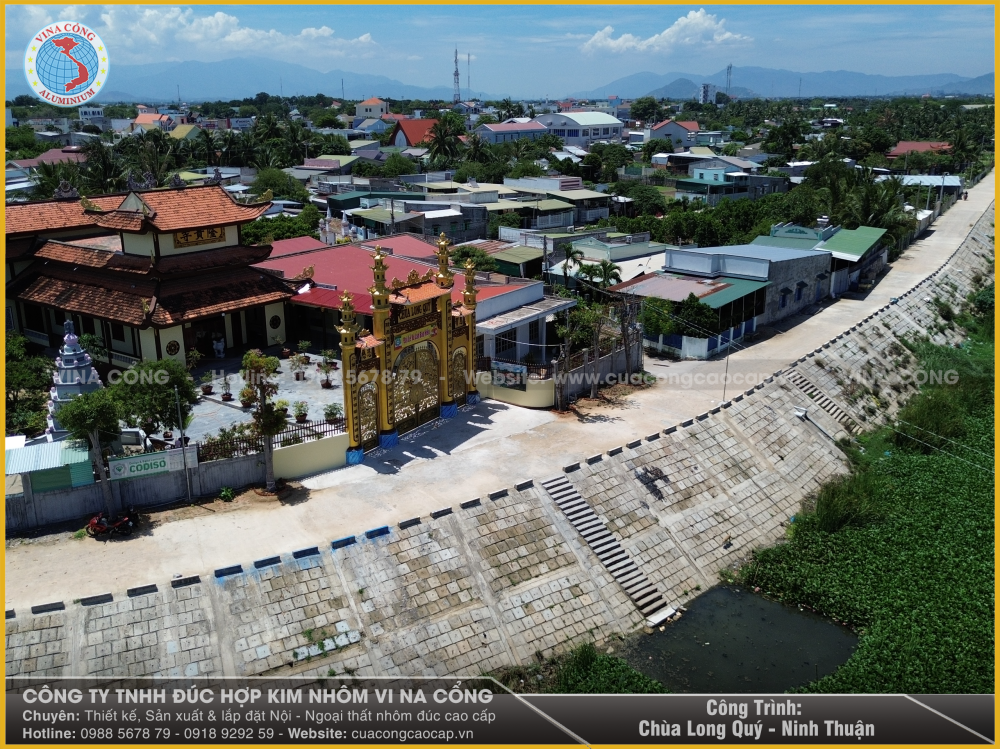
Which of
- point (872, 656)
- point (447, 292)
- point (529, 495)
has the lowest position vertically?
point (872, 656)

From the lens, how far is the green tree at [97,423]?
19109mm

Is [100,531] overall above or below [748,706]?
above

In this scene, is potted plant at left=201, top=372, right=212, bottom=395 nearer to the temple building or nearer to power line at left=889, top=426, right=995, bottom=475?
the temple building

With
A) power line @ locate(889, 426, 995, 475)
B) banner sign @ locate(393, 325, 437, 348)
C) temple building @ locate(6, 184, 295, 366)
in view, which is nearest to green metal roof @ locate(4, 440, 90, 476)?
banner sign @ locate(393, 325, 437, 348)

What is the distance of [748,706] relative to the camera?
17672mm

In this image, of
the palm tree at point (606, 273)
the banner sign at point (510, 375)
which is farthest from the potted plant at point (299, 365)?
the palm tree at point (606, 273)

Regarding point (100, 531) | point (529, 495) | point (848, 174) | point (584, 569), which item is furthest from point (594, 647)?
point (848, 174)

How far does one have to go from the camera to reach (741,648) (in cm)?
1994

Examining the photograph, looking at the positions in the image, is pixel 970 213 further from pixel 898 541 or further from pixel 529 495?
pixel 529 495

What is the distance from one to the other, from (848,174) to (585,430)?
51.9m

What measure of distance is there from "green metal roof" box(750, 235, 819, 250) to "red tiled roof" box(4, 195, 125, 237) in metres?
34.7

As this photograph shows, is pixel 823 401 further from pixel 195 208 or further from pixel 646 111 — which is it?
pixel 646 111

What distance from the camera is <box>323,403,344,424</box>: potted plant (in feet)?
79.0

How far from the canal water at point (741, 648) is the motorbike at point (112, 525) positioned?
12.0 m
